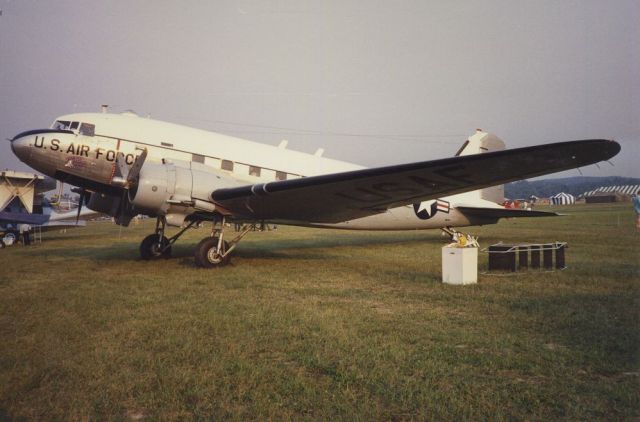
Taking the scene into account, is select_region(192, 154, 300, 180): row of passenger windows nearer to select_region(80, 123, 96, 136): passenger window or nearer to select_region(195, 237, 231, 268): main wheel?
select_region(195, 237, 231, 268): main wheel

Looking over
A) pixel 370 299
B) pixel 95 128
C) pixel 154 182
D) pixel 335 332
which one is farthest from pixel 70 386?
pixel 95 128

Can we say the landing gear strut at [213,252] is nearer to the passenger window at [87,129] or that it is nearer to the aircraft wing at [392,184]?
the aircraft wing at [392,184]

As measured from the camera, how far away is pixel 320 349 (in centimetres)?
367

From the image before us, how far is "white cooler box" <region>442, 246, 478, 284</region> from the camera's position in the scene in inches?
269

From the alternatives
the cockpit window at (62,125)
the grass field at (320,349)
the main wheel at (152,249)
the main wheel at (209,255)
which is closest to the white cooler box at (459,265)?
the grass field at (320,349)

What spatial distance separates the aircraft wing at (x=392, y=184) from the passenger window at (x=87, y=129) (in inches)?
133

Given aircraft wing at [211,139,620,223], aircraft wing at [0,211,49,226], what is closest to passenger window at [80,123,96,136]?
aircraft wing at [211,139,620,223]

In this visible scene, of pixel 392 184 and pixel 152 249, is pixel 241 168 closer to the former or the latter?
pixel 152 249

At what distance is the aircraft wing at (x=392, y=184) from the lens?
5.87 meters

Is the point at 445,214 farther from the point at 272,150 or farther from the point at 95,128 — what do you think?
the point at 95,128

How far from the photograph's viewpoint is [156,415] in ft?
8.19

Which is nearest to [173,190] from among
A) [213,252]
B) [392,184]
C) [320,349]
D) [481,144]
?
[213,252]

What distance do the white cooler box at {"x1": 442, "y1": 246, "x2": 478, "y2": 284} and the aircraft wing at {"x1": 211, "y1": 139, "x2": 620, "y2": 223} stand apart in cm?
129

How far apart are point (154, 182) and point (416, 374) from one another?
6841mm
